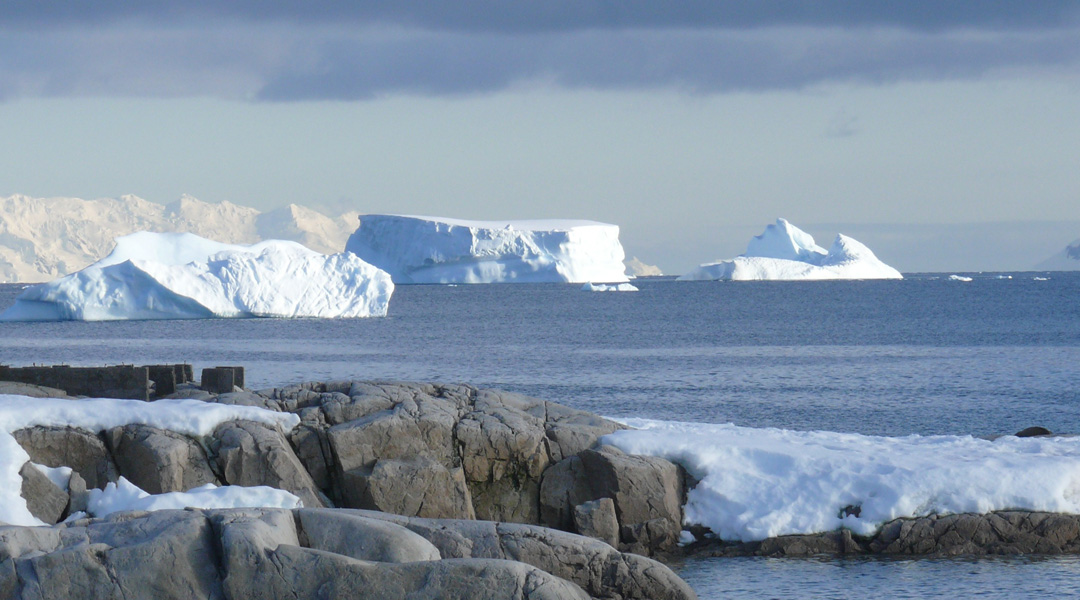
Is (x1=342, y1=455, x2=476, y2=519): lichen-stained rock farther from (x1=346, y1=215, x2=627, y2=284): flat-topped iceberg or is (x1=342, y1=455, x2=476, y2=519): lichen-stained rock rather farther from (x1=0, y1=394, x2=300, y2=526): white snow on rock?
(x1=346, y1=215, x2=627, y2=284): flat-topped iceberg

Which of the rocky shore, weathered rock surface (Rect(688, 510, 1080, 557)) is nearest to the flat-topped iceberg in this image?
the rocky shore

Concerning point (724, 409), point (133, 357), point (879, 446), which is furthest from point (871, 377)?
point (133, 357)

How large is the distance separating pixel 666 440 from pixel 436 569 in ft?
20.7

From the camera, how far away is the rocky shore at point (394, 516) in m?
9.65

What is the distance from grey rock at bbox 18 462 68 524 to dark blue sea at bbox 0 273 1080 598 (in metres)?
7.24

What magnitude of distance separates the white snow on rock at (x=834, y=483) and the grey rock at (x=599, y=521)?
3.56 feet

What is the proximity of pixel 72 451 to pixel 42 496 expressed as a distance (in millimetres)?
1050

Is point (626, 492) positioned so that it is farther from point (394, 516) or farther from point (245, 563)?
point (245, 563)

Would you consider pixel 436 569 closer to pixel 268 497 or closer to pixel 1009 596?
pixel 268 497

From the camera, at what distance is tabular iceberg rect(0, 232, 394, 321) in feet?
183

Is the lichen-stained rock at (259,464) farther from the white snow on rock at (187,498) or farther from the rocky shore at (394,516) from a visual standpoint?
the white snow on rock at (187,498)

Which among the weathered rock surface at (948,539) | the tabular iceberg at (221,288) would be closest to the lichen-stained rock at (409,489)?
the weathered rock surface at (948,539)

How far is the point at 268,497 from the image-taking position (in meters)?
13.2

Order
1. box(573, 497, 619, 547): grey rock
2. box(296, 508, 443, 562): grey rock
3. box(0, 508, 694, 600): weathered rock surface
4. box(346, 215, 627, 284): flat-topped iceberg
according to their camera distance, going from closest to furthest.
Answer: box(0, 508, 694, 600): weathered rock surface → box(296, 508, 443, 562): grey rock → box(573, 497, 619, 547): grey rock → box(346, 215, 627, 284): flat-topped iceberg
